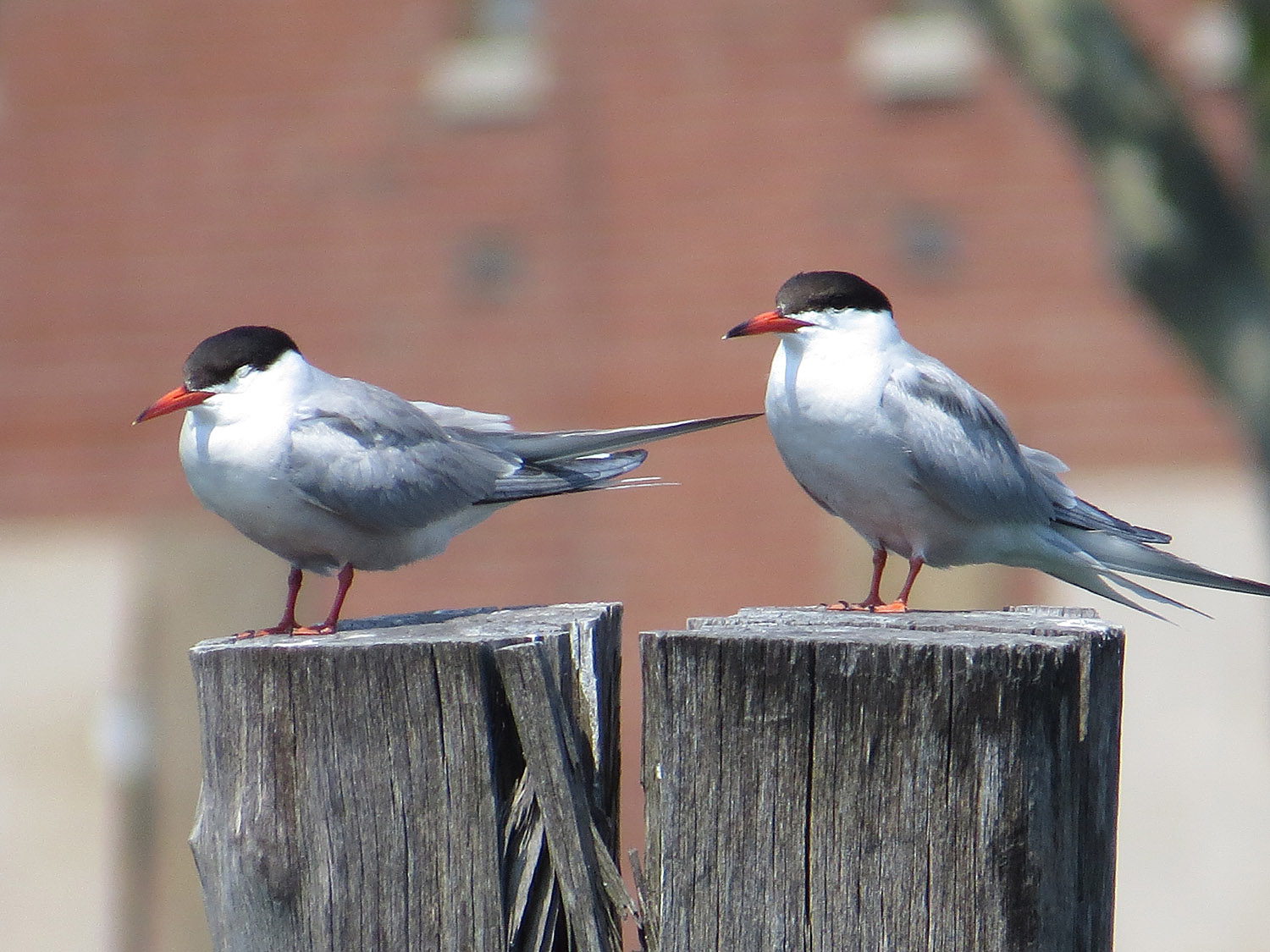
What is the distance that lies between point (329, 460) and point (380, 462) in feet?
0.45

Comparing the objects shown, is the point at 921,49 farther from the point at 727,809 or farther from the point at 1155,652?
the point at 727,809

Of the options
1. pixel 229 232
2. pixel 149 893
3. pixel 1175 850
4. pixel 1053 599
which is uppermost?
pixel 229 232

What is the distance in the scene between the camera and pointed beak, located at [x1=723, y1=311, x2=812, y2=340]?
11.4 feet

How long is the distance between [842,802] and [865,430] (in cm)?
160

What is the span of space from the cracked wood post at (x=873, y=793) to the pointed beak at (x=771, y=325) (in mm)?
1469

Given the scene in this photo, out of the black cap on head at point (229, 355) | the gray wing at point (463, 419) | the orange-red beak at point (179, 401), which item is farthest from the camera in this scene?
the gray wing at point (463, 419)

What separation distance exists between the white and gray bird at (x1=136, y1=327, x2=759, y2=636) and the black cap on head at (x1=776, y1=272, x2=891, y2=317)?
41 centimetres

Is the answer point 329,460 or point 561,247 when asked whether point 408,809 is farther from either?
point 561,247

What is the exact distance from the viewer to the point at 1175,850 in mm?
8242

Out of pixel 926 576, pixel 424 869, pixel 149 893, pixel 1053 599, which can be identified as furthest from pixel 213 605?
pixel 424 869

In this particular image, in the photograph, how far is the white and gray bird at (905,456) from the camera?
11.6ft

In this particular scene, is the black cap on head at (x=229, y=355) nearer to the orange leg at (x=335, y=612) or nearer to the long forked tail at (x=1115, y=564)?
the orange leg at (x=335, y=612)

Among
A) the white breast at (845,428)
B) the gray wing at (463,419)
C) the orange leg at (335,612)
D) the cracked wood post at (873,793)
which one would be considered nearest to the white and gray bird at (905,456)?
the white breast at (845,428)

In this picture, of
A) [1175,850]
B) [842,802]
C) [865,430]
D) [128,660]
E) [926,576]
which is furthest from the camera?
[128,660]
